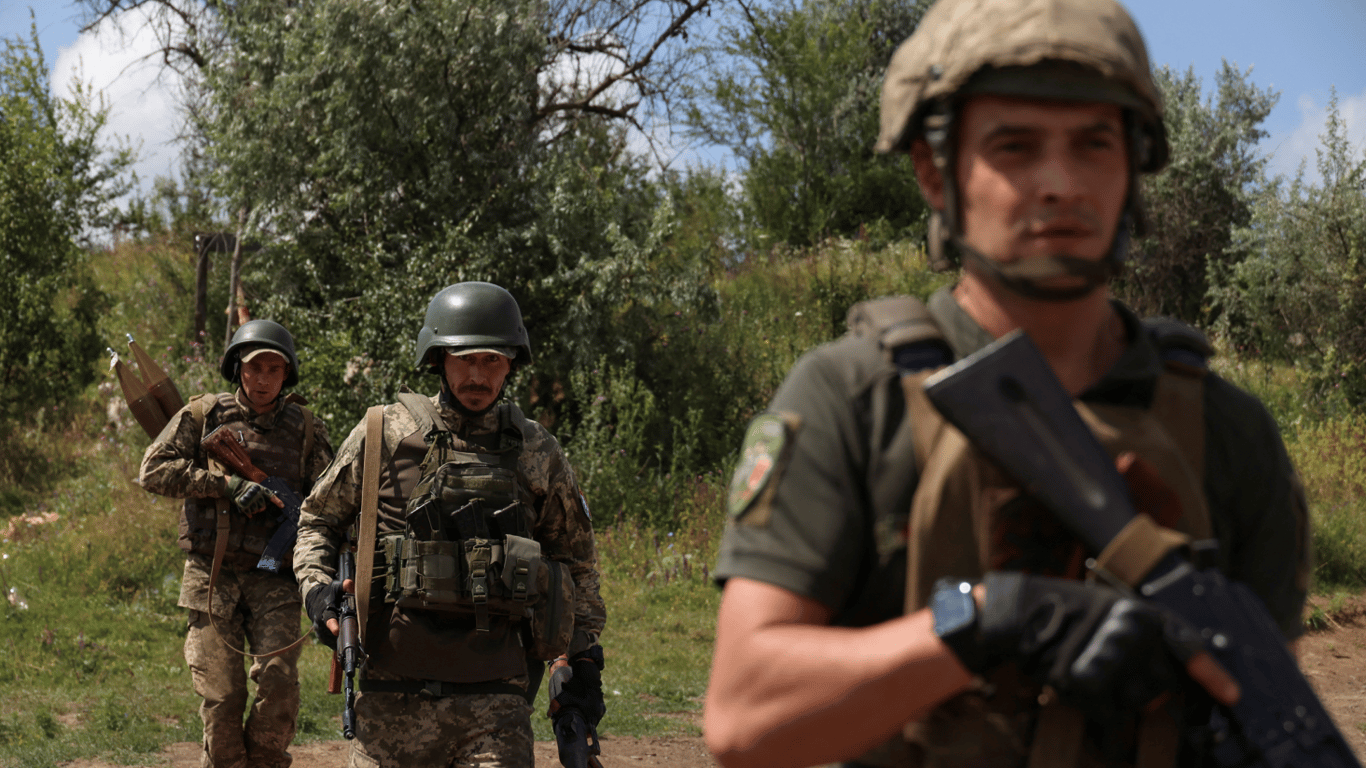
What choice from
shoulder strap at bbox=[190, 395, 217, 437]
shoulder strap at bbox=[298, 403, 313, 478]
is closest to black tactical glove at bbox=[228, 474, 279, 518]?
shoulder strap at bbox=[298, 403, 313, 478]

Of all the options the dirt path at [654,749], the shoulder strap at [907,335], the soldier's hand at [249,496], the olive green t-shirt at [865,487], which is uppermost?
the shoulder strap at [907,335]

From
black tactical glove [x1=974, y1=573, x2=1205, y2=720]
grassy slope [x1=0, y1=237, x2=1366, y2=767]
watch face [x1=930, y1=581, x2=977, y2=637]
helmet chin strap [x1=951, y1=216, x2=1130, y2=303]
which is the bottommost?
grassy slope [x1=0, y1=237, x2=1366, y2=767]

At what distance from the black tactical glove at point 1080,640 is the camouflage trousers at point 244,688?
16.4 ft

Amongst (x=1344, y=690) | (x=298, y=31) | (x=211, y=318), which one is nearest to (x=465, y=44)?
(x=298, y=31)

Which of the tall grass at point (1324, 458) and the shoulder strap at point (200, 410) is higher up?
the shoulder strap at point (200, 410)

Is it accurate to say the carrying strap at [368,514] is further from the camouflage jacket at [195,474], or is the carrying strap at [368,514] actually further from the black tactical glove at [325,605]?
the camouflage jacket at [195,474]

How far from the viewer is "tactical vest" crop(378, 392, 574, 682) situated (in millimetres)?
3842

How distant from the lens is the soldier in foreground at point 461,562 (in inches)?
151

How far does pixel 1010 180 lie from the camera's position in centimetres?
130

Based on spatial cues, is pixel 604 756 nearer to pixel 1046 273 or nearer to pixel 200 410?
pixel 200 410

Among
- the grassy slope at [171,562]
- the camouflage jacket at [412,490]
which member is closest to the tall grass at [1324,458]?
the grassy slope at [171,562]

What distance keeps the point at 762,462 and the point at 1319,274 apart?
49.5 ft

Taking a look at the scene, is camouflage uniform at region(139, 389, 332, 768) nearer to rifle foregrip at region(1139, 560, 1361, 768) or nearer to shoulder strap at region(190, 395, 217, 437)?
shoulder strap at region(190, 395, 217, 437)

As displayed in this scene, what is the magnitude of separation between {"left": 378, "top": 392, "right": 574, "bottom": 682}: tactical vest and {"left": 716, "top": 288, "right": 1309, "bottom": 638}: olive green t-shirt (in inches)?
104
